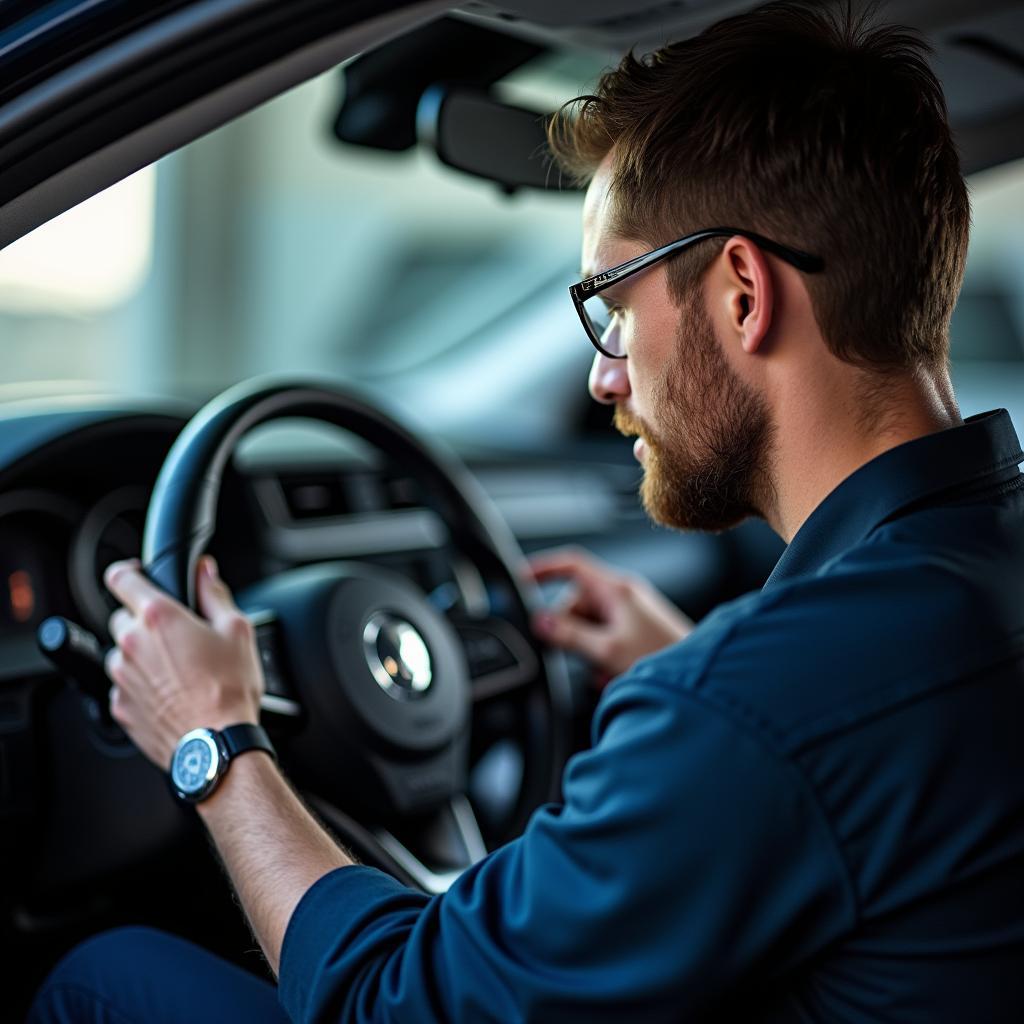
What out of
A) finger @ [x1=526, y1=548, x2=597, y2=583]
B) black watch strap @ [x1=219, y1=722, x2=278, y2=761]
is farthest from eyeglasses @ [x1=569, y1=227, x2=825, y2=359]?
finger @ [x1=526, y1=548, x2=597, y2=583]

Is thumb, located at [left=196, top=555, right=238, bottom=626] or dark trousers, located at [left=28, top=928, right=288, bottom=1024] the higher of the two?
thumb, located at [left=196, top=555, right=238, bottom=626]

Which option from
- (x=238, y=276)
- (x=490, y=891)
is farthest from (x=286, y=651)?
(x=238, y=276)

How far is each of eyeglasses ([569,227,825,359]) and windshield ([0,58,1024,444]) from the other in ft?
0.83

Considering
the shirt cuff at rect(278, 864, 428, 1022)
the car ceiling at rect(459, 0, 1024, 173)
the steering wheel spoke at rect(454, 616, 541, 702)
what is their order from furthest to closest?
the steering wheel spoke at rect(454, 616, 541, 702) → the car ceiling at rect(459, 0, 1024, 173) → the shirt cuff at rect(278, 864, 428, 1022)

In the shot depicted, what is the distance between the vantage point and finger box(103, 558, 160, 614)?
1321mm

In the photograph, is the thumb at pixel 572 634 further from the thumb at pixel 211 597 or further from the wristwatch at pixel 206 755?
Answer: the wristwatch at pixel 206 755

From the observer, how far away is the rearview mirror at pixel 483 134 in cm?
157

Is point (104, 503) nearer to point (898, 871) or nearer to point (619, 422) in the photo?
point (619, 422)

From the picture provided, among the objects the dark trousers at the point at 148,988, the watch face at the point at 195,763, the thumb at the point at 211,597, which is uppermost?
the thumb at the point at 211,597

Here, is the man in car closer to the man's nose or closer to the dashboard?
the man's nose

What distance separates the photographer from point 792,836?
2.60 feet

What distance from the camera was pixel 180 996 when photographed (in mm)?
1275

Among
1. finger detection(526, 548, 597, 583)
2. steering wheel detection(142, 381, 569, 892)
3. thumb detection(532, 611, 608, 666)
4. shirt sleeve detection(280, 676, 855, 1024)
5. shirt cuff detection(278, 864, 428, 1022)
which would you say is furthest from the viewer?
finger detection(526, 548, 597, 583)

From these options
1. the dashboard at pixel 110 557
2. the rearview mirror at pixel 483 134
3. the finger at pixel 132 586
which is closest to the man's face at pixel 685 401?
the rearview mirror at pixel 483 134
